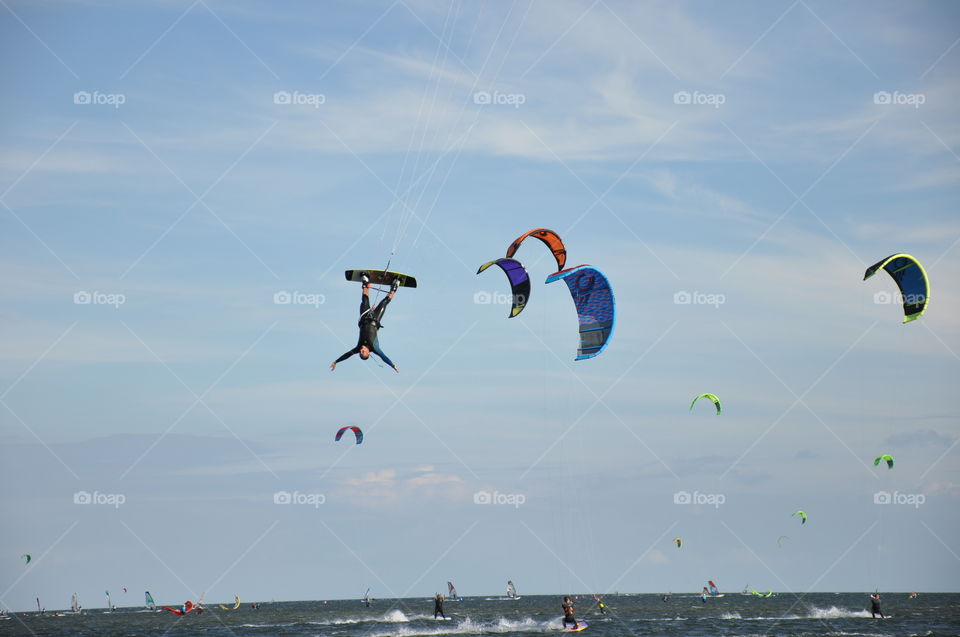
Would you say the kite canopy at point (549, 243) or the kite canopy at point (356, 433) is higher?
the kite canopy at point (549, 243)

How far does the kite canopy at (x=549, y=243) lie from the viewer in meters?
25.4

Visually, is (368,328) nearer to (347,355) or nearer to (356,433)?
(347,355)

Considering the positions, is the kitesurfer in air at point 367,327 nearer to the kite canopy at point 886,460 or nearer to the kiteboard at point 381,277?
the kiteboard at point 381,277

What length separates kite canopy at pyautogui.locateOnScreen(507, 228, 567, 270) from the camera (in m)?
25.4

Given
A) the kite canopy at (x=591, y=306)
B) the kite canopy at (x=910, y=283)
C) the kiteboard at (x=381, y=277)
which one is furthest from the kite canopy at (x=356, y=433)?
the kite canopy at (x=910, y=283)

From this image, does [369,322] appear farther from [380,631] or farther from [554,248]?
[380,631]

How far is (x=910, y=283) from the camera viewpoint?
2762cm

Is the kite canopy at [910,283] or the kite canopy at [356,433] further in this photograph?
the kite canopy at [356,433]

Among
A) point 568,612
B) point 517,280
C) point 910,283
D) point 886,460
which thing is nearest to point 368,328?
point 517,280

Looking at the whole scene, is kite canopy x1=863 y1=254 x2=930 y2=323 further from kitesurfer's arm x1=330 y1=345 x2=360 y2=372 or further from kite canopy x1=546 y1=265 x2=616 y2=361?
kitesurfer's arm x1=330 y1=345 x2=360 y2=372

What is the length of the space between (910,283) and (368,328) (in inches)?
586

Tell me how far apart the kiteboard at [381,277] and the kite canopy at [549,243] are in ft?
11.1

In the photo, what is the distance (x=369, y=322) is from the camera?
2175 centimetres

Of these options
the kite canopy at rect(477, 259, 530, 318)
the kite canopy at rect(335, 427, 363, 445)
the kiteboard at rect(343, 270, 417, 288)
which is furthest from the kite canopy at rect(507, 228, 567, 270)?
the kite canopy at rect(335, 427, 363, 445)
